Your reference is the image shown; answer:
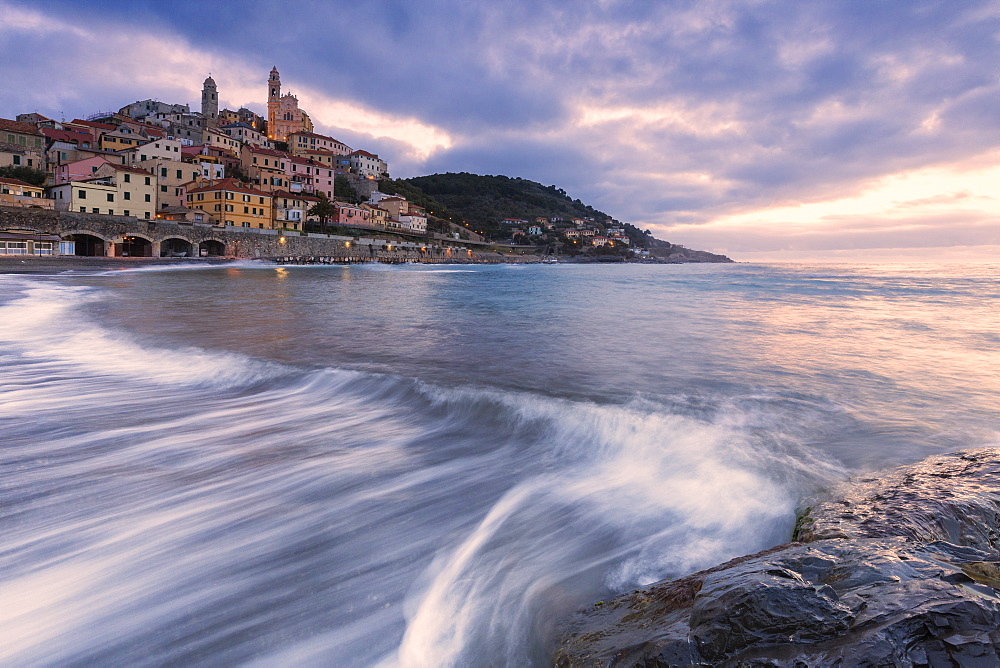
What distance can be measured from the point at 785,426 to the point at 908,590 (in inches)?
178

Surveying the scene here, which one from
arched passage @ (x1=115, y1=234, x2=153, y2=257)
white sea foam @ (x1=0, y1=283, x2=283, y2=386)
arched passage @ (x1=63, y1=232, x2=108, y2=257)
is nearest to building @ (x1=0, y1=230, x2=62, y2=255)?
arched passage @ (x1=63, y1=232, x2=108, y2=257)

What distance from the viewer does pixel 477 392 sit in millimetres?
7207

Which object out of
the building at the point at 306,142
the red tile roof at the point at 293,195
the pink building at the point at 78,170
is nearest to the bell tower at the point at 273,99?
the building at the point at 306,142

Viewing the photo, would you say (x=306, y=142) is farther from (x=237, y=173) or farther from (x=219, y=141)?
(x=237, y=173)

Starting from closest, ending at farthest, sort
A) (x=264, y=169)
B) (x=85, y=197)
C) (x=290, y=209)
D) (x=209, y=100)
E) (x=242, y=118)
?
(x=85, y=197)
(x=290, y=209)
(x=264, y=169)
(x=209, y=100)
(x=242, y=118)

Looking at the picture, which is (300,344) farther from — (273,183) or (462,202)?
(462,202)

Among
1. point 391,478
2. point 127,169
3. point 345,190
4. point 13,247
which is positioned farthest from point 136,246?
point 391,478

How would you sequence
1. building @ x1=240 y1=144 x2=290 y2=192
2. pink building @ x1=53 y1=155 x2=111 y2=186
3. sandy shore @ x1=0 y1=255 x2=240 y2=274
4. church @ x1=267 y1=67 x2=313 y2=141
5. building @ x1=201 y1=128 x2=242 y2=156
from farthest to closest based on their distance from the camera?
church @ x1=267 y1=67 x2=313 y2=141, building @ x1=201 y1=128 x2=242 y2=156, building @ x1=240 y1=144 x2=290 y2=192, pink building @ x1=53 y1=155 x2=111 y2=186, sandy shore @ x1=0 y1=255 x2=240 y2=274

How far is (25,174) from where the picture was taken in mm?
51250

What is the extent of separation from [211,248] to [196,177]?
11.5 meters

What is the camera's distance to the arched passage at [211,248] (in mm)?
55031

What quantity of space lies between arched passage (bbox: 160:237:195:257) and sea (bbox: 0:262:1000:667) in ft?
162

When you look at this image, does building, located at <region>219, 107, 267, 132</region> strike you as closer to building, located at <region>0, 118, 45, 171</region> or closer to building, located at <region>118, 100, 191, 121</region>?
building, located at <region>118, 100, 191, 121</region>

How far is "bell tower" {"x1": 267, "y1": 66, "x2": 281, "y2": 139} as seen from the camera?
104m
